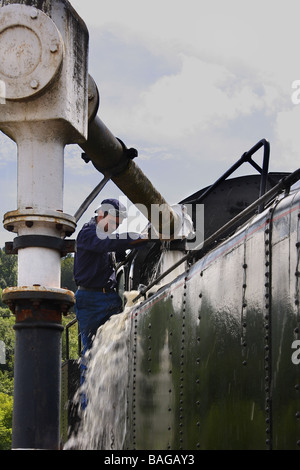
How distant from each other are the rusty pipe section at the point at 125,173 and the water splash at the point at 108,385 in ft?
2.60

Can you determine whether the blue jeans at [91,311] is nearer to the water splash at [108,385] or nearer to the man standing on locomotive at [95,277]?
the man standing on locomotive at [95,277]

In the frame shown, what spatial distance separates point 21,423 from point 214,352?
3.53 ft

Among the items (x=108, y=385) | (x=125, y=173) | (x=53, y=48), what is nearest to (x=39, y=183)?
(x=53, y=48)

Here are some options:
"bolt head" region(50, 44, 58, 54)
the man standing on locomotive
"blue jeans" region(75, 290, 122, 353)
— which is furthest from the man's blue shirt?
"bolt head" region(50, 44, 58, 54)

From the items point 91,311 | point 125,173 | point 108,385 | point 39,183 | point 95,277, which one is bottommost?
point 108,385

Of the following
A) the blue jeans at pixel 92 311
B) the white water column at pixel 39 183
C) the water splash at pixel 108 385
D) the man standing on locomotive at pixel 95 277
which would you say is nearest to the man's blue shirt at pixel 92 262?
the man standing on locomotive at pixel 95 277

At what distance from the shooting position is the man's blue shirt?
777 cm

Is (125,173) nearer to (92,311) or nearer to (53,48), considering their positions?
(92,311)

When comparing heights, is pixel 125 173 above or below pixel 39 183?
above

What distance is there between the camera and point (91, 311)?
311 inches

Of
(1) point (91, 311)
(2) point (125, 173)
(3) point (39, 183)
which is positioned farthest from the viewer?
(1) point (91, 311)

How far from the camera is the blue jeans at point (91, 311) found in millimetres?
7879

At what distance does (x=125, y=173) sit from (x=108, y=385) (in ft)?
6.81
